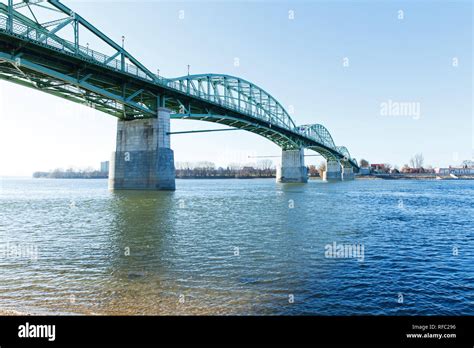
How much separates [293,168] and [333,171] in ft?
183

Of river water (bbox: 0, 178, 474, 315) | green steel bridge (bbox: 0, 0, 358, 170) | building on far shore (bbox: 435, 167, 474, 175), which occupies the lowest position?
river water (bbox: 0, 178, 474, 315)

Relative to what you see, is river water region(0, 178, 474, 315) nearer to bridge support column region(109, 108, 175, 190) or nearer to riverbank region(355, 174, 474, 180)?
bridge support column region(109, 108, 175, 190)

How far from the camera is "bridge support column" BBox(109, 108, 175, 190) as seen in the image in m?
42.0

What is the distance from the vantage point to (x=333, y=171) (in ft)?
468

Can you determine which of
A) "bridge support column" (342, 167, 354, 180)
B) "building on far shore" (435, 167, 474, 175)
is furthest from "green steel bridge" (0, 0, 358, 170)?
"building on far shore" (435, 167, 474, 175)

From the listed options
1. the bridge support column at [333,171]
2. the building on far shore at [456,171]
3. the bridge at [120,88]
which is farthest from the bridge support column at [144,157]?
the building on far shore at [456,171]

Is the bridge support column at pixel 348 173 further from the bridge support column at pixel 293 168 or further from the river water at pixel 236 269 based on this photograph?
the river water at pixel 236 269

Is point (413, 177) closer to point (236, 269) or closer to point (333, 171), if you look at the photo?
point (333, 171)

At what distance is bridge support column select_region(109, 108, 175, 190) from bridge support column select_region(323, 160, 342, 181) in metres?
109

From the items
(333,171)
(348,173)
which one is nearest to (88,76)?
(333,171)

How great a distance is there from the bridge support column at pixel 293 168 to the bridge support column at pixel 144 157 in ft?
179

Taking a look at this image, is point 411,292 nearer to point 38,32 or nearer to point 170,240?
point 170,240

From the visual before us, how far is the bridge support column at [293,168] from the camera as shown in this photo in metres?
92.8
